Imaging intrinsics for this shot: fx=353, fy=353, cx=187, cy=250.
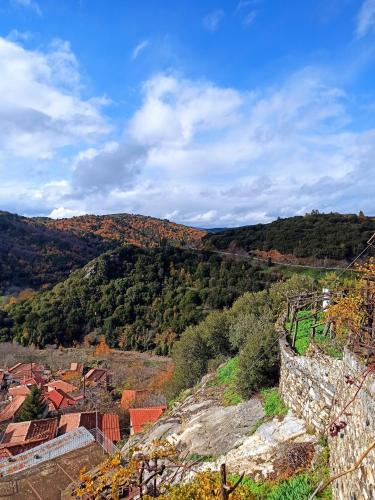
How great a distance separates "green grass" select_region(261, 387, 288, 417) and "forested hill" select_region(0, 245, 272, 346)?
40.7 meters

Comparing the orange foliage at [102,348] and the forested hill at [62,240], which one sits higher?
the forested hill at [62,240]

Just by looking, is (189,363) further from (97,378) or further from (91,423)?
(97,378)

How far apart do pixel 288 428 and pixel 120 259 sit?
65.5 meters

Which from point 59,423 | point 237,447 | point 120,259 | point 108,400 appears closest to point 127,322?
point 120,259

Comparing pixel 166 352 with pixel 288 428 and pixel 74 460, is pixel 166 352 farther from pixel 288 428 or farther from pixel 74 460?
pixel 288 428

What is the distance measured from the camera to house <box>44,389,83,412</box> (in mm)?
32362

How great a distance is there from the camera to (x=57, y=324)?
202 feet

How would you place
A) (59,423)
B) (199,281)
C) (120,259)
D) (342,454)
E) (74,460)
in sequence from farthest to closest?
1. (120,259)
2. (199,281)
3. (59,423)
4. (74,460)
5. (342,454)

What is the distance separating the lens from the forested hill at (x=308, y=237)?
55.8 m

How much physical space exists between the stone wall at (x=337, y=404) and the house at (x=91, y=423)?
17.2 metres

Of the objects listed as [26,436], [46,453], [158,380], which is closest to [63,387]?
[158,380]

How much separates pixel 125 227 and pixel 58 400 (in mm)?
111735

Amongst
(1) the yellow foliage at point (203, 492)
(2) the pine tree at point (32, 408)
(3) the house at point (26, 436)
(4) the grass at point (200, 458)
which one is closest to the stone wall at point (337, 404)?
(1) the yellow foliage at point (203, 492)

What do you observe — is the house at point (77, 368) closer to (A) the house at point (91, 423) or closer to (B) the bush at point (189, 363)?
(A) the house at point (91, 423)
